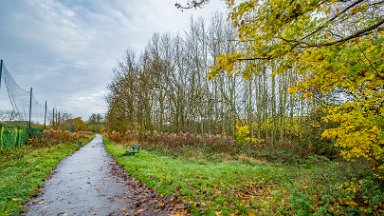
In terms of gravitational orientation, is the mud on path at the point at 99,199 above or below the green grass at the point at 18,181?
below

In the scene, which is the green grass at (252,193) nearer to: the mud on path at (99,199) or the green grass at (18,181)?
the mud on path at (99,199)

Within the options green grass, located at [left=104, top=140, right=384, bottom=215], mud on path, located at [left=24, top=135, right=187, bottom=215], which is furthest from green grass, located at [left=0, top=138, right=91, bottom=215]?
green grass, located at [left=104, top=140, right=384, bottom=215]

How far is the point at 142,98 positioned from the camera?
23266mm

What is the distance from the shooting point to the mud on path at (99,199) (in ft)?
17.7

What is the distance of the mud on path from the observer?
5402mm

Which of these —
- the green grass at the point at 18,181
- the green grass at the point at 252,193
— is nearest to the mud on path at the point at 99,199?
the green grass at the point at 18,181

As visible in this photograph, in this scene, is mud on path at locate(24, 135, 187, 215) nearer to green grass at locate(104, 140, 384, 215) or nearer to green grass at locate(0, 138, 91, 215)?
green grass at locate(0, 138, 91, 215)

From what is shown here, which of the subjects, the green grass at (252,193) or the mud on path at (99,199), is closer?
the green grass at (252,193)

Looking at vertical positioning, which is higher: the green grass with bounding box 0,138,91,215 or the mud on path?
the green grass with bounding box 0,138,91,215

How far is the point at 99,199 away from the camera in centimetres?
623

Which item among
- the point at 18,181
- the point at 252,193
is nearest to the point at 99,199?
the point at 18,181

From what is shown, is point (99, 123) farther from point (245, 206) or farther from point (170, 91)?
point (245, 206)

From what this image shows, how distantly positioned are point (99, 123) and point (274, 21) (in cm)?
7587

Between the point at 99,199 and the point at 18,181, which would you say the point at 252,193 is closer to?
the point at 99,199
